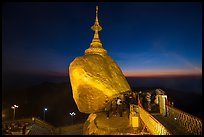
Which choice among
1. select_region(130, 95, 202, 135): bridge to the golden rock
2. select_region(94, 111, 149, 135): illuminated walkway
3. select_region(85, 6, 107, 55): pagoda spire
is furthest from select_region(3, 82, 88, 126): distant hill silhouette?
select_region(130, 95, 202, 135): bridge to the golden rock

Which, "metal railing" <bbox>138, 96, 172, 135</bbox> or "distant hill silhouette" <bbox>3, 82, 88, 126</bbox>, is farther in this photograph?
"distant hill silhouette" <bbox>3, 82, 88, 126</bbox>

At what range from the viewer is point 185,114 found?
7.34m

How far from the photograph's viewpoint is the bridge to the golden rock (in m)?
6.53

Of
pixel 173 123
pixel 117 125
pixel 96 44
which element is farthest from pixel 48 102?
pixel 173 123

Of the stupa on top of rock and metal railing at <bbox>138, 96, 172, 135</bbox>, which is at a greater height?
the stupa on top of rock

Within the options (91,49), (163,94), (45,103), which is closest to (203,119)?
(163,94)

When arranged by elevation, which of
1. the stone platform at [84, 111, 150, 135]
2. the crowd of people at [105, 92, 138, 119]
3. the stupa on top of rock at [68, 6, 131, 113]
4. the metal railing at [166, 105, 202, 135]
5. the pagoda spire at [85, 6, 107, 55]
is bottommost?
the stone platform at [84, 111, 150, 135]

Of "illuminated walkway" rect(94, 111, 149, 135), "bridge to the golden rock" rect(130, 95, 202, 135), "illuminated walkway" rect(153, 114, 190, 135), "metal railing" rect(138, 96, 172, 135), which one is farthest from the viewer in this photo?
"illuminated walkway" rect(94, 111, 149, 135)

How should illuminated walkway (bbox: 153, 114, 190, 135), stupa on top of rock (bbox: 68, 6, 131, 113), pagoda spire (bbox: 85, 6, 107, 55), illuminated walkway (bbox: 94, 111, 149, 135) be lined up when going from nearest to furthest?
illuminated walkway (bbox: 153, 114, 190, 135) < illuminated walkway (bbox: 94, 111, 149, 135) < stupa on top of rock (bbox: 68, 6, 131, 113) < pagoda spire (bbox: 85, 6, 107, 55)

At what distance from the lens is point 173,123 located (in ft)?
26.2

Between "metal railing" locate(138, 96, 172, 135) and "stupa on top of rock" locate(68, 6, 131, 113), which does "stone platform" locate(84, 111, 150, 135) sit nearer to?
"metal railing" locate(138, 96, 172, 135)

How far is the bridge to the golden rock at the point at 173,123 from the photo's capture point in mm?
6532

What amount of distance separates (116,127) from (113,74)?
7490mm

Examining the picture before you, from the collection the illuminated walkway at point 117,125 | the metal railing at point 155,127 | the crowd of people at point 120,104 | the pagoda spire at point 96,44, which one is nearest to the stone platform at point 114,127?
the illuminated walkway at point 117,125
